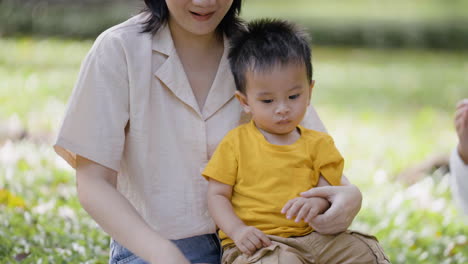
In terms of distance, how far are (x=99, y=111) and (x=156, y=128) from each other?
0.77 ft

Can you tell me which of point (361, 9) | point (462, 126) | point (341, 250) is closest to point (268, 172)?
point (341, 250)

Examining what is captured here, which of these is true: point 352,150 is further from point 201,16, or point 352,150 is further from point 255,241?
point 255,241

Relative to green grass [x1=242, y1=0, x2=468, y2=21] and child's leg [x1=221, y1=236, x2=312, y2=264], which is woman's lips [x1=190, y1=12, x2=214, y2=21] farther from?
green grass [x1=242, y1=0, x2=468, y2=21]

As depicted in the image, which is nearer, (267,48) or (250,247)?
(250,247)

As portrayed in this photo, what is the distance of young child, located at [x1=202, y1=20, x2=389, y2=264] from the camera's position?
2.41 metres

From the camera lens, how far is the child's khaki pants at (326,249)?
2389 mm

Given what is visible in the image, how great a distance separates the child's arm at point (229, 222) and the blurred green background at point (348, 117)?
876mm

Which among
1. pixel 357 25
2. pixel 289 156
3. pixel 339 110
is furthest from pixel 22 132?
pixel 357 25

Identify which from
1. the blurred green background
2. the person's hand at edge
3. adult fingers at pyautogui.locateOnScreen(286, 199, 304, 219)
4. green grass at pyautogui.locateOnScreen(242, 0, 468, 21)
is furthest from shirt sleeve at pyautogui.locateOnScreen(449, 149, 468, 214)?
green grass at pyautogui.locateOnScreen(242, 0, 468, 21)

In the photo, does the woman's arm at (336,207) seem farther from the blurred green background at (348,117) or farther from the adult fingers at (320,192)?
the blurred green background at (348,117)

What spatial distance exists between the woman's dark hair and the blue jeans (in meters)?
0.78

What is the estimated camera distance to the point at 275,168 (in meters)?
2.47

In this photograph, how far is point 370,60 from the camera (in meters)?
11.5

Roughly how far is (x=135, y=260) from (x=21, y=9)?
30.0 feet
